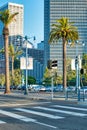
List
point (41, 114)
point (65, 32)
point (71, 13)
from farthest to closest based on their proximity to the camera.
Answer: point (71, 13), point (65, 32), point (41, 114)

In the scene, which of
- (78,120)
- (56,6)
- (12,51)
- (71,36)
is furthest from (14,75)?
(78,120)

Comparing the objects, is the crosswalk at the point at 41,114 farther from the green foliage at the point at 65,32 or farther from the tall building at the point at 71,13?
the tall building at the point at 71,13

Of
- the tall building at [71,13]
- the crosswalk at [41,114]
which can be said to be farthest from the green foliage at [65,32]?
the tall building at [71,13]

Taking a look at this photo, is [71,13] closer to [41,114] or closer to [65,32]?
[65,32]

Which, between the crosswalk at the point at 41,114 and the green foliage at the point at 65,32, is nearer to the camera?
the crosswalk at the point at 41,114

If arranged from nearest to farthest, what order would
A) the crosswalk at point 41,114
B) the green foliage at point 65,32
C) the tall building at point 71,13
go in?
the crosswalk at point 41,114 < the green foliage at point 65,32 < the tall building at point 71,13

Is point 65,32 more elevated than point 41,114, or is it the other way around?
point 65,32

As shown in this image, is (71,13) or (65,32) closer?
(65,32)

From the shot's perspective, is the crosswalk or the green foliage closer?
the crosswalk

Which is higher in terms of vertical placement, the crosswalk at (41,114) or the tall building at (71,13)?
the tall building at (71,13)

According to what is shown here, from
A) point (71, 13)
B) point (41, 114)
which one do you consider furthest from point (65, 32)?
point (71, 13)

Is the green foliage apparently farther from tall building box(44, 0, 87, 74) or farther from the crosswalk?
tall building box(44, 0, 87, 74)

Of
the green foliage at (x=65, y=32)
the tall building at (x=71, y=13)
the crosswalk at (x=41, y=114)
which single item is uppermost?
the tall building at (x=71, y=13)

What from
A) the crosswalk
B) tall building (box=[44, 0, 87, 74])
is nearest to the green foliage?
the crosswalk
